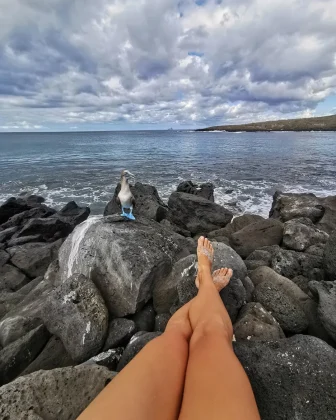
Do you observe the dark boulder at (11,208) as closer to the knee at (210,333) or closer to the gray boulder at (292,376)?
the knee at (210,333)

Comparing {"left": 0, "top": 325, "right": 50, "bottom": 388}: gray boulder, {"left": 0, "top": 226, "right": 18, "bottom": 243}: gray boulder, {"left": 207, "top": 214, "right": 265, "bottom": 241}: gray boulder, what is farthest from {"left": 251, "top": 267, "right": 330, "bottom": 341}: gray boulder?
{"left": 0, "top": 226, "right": 18, "bottom": 243}: gray boulder

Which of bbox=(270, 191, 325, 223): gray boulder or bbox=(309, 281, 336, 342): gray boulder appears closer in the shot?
bbox=(309, 281, 336, 342): gray boulder

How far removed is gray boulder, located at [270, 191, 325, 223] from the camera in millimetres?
10633

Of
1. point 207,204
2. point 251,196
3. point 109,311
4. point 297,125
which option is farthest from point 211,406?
point 297,125

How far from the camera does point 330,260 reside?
5.49 metres

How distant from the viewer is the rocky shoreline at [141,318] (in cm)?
259

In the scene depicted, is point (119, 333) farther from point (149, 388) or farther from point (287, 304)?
point (287, 304)

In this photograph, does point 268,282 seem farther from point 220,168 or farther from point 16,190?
point 220,168

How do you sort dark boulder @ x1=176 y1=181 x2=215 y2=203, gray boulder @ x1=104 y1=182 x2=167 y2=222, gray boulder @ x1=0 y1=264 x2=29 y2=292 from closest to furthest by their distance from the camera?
gray boulder @ x1=0 y1=264 x2=29 y2=292
gray boulder @ x1=104 y1=182 x2=167 y2=222
dark boulder @ x1=176 y1=181 x2=215 y2=203

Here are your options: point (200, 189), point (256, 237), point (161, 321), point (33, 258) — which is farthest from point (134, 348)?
point (200, 189)

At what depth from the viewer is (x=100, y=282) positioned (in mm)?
4957

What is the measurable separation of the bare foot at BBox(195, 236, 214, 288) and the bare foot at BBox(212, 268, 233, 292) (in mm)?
168

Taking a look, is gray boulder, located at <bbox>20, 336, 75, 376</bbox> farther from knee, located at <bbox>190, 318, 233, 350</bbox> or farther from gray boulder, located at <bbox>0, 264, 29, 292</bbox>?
gray boulder, located at <bbox>0, 264, 29, 292</bbox>

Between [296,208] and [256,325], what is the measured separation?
28.4ft
